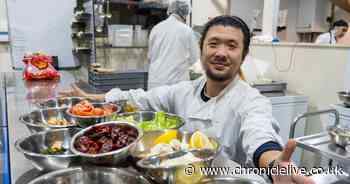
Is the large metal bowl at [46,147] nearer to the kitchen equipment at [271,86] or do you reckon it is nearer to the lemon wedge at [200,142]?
the lemon wedge at [200,142]

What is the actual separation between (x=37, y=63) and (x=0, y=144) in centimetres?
168

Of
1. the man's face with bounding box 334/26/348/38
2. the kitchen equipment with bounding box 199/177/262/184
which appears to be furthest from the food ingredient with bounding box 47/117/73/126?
the man's face with bounding box 334/26/348/38

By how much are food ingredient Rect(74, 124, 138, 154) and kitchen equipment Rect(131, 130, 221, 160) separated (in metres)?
0.04

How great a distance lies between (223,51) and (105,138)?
62 cm

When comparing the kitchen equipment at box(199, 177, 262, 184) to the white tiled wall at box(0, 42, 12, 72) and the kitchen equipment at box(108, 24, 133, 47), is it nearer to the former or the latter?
the kitchen equipment at box(108, 24, 133, 47)

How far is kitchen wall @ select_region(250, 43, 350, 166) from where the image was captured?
227 centimetres

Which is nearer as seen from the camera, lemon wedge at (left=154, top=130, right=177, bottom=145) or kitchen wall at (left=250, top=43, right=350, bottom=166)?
lemon wedge at (left=154, top=130, right=177, bottom=145)

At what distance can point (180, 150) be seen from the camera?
2.57 feet

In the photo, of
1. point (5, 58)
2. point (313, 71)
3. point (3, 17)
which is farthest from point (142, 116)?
point (3, 17)

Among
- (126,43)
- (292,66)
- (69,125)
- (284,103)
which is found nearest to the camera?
(69,125)

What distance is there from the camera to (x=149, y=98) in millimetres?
1547

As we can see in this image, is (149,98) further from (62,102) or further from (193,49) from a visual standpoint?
(193,49)

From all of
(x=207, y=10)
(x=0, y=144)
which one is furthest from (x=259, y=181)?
(x=207, y=10)

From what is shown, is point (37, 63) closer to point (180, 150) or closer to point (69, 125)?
point (69, 125)
